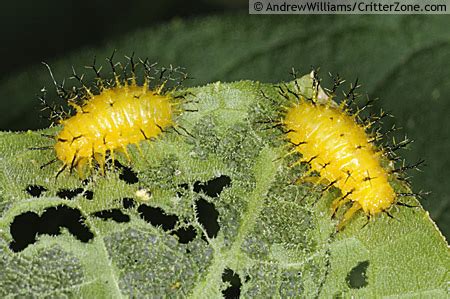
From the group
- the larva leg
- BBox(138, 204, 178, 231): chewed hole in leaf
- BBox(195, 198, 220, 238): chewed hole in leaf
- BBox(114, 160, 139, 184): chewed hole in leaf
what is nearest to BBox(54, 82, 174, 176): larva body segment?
BBox(114, 160, 139, 184): chewed hole in leaf

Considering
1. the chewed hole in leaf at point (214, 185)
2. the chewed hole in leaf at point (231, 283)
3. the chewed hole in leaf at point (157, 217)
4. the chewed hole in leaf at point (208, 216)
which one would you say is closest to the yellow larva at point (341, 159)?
the chewed hole in leaf at point (214, 185)

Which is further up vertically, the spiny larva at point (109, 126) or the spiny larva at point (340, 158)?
the spiny larva at point (109, 126)

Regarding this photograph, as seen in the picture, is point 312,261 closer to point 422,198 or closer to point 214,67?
point 422,198

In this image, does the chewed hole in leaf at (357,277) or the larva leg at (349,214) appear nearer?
the chewed hole in leaf at (357,277)

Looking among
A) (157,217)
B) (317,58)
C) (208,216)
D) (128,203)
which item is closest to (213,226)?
(208,216)

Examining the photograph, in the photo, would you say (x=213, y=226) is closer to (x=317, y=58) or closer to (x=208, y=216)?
(x=208, y=216)

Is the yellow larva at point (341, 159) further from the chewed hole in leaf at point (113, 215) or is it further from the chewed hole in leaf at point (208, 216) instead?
the chewed hole in leaf at point (113, 215)

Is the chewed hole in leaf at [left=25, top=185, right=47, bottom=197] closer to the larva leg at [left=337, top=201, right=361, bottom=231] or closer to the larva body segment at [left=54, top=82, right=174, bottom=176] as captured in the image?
the larva body segment at [left=54, top=82, right=174, bottom=176]
